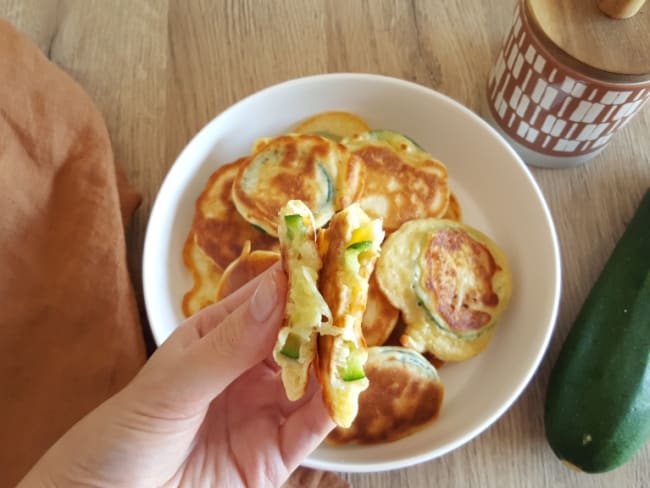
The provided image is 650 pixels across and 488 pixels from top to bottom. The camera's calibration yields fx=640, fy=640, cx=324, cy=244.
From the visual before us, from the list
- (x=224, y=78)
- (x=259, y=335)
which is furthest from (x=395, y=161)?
(x=259, y=335)

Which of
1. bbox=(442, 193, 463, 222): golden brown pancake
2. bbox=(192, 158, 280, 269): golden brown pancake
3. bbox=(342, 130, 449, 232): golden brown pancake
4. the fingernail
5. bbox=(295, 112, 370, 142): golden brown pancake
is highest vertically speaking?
the fingernail

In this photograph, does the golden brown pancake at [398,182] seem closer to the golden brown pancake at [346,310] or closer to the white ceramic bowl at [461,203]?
the white ceramic bowl at [461,203]

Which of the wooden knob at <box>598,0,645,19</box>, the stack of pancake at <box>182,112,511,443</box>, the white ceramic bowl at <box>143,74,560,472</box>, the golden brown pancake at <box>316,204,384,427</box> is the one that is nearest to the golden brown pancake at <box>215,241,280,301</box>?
the stack of pancake at <box>182,112,511,443</box>

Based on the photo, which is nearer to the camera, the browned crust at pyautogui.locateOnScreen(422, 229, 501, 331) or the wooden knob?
the wooden knob

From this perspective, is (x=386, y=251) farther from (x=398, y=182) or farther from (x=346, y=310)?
(x=346, y=310)

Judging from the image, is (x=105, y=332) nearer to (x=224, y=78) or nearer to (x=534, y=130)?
(x=224, y=78)

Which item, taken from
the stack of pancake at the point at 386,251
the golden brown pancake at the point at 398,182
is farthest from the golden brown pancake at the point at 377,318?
the golden brown pancake at the point at 398,182

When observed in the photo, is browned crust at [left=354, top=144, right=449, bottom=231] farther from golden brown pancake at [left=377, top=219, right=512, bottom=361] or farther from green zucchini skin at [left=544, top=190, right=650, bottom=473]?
green zucchini skin at [left=544, top=190, right=650, bottom=473]
